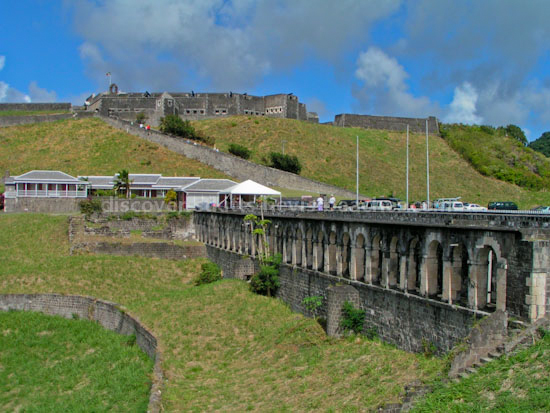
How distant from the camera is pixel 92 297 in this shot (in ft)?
125

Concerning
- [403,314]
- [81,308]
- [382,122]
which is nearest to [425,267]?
[403,314]

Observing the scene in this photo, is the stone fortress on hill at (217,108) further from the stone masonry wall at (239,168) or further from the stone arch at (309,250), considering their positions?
the stone arch at (309,250)

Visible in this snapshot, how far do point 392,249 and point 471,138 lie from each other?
88.6 m

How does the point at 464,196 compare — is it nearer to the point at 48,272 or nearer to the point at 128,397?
the point at 48,272

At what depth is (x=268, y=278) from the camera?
35812 millimetres

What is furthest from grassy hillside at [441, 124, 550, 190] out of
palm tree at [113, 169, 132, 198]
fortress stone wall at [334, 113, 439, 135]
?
palm tree at [113, 169, 132, 198]

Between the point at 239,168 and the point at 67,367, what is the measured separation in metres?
56.7

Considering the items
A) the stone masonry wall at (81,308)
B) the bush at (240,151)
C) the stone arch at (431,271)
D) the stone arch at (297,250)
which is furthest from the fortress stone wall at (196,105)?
the stone arch at (431,271)

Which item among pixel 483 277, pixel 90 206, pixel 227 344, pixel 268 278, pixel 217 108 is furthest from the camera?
pixel 217 108

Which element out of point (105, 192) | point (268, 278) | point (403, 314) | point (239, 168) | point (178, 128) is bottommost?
point (403, 314)

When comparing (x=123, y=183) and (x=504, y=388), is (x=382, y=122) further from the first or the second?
(x=504, y=388)

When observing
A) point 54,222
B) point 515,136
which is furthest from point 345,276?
point 515,136

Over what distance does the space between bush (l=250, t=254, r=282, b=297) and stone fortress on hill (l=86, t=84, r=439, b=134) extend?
73357 mm

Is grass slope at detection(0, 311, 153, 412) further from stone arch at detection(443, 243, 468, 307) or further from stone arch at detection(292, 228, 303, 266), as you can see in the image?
stone arch at detection(443, 243, 468, 307)
